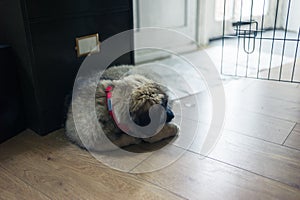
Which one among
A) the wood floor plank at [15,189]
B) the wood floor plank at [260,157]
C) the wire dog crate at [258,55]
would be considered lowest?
the wood floor plank at [15,189]

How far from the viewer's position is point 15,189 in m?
0.85

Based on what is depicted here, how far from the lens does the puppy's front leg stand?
1072 mm

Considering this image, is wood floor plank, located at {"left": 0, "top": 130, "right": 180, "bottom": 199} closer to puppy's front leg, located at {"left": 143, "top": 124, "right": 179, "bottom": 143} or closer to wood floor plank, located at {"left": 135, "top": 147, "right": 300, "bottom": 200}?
wood floor plank, located at {"left": 135, "top": 147, "right": 300, "bottom": 200}

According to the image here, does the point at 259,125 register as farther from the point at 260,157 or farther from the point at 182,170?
the point at 182,170

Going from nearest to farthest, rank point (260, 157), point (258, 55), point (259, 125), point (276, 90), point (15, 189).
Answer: point (15, 189)
point (260, 157)
point (259, 125)
point (276, 90)
point (258, 55)

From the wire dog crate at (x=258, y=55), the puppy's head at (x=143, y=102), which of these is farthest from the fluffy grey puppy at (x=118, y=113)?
the wire dog crate at (x=258, y=55)

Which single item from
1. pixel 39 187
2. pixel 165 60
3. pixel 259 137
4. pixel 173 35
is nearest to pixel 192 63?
pixel 165 60

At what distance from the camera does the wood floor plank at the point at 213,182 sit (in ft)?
2.64

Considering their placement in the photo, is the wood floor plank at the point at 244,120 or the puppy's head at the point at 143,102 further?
the wood floor plank at the point at 244,120

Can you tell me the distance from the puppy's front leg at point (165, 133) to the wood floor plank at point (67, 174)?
204 mm

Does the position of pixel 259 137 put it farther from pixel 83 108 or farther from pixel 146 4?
pixel 146 4

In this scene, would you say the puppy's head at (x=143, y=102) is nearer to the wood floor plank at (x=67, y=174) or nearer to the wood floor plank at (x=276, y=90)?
the wood floor plank at (x=67, y=174)

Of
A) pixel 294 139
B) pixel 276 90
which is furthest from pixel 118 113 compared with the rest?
pixel 276 90

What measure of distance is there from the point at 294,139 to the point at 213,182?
427 millimetres
